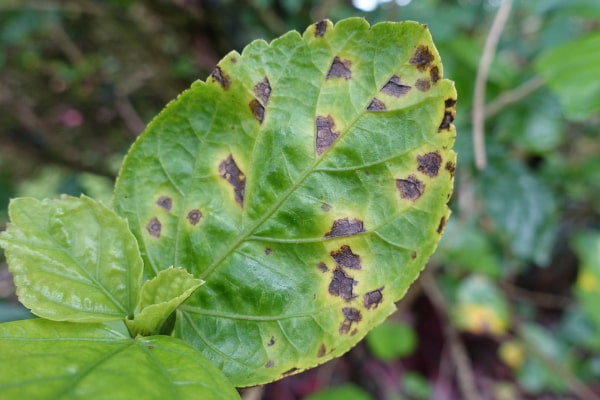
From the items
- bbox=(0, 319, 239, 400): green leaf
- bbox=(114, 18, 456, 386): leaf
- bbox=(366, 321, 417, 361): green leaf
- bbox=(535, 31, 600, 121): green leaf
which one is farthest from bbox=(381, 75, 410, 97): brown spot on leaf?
bbox=(366, 321, 417, 361): green leaf

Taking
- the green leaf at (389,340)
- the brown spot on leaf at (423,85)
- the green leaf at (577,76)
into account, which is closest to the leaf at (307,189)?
the brown spot on leaf at (423,85)

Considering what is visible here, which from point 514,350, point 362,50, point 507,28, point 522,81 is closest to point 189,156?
point 362,50

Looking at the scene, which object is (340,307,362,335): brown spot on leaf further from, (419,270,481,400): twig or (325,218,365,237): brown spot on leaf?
(419,270,481,400): twig

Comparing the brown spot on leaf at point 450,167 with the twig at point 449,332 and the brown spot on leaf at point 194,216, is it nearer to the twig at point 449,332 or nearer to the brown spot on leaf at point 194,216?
the brown spot on leaf at point 194,216

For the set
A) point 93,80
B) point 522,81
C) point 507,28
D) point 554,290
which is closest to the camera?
point 522,81

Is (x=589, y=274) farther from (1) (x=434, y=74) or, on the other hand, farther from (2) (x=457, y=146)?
(1) (x=434, y=74)

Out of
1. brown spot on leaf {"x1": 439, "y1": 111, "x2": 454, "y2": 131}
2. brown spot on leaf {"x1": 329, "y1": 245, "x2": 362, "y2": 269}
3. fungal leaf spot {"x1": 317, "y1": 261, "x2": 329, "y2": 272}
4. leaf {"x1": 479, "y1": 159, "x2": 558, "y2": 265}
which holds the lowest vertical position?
leaf {"x1": 479, "y1": 159, "x2": 558, "y2": 265}

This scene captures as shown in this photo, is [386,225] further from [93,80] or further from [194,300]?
[93,80]
